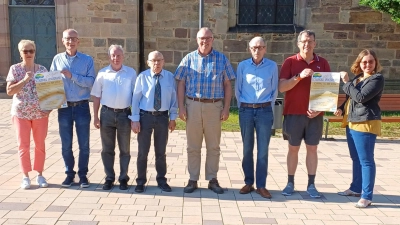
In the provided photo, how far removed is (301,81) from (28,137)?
3388 mm

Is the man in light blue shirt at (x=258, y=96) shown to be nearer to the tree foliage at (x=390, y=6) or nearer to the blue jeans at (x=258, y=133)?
the blue jeans at (x=258, y=133)

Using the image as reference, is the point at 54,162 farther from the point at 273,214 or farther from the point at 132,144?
the point at 273,214

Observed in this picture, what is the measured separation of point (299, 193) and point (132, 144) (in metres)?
3.68

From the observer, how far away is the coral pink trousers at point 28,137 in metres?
5.12

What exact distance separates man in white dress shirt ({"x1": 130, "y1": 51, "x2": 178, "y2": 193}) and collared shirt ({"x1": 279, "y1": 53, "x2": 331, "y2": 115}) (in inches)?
53.9

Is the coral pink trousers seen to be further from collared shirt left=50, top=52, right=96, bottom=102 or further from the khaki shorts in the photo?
the khaki shorts

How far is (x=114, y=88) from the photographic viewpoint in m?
4.93

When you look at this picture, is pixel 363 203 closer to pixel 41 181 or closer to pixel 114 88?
pixel 114 88

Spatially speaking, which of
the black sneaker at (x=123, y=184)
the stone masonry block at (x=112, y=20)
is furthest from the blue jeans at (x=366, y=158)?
the stone masonry block at (x=112, y=20)

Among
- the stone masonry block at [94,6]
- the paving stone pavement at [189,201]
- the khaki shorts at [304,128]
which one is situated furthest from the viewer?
the stone masonry block at [94,6]

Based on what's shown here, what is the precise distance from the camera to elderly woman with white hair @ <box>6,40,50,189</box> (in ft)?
16.2

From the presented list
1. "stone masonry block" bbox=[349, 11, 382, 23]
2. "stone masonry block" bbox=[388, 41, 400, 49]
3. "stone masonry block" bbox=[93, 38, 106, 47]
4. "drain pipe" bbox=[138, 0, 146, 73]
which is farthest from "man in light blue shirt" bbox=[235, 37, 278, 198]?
"stone masonry block" bbox=[388, 41, 400, 49]

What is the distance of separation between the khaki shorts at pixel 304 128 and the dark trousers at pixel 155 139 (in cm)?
148

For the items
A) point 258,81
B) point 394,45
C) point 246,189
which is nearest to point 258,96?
point 258,81
